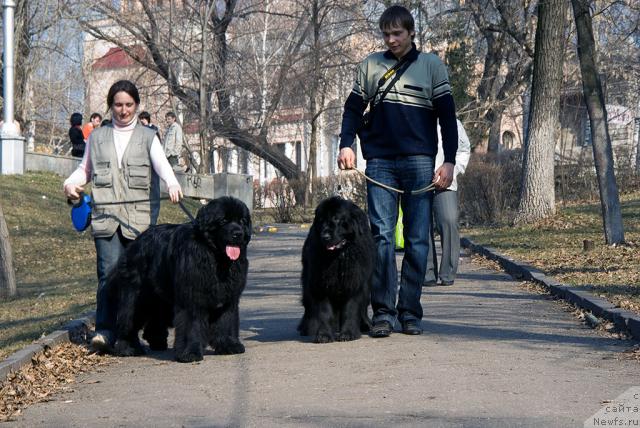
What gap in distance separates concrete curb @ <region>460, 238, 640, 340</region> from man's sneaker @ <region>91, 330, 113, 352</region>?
13.4ft

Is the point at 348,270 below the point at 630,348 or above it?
above

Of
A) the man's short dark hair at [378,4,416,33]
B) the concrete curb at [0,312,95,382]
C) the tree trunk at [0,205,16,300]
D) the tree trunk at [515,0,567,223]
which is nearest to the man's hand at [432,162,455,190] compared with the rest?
the man's short dark hair at [378,4,416,33]

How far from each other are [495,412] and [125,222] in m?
3.84

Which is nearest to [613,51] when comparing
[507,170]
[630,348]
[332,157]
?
[507,170]

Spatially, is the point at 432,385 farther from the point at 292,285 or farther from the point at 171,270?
the point at 292,285

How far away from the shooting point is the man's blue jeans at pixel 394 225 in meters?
8.58

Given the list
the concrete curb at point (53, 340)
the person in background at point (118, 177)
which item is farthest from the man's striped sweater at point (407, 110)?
the concrete curb at point (53, 340)

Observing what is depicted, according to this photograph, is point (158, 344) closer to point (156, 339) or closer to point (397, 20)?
point (156, 339)

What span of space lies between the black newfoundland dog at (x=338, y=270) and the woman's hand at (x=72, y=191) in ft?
6.00

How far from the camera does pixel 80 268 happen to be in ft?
54.6

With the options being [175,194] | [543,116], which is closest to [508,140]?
[543,116]

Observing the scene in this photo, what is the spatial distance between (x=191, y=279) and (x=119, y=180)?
123cm

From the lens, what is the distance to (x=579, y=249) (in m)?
15.6

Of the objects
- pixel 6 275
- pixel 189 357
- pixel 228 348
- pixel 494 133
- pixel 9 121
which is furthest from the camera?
pixel 494 133
